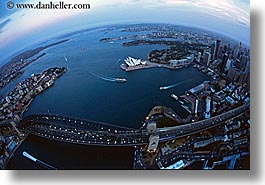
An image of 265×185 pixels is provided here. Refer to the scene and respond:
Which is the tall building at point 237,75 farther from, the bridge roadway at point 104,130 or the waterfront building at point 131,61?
the waterfront building at point 131,61

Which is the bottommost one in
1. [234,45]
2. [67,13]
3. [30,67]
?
[30,67]

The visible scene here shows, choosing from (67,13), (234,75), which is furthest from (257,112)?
(67,13)

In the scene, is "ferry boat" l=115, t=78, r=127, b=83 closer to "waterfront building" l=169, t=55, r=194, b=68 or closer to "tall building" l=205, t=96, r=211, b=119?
"waterfront building" l=169, t=55, r=194, b=68

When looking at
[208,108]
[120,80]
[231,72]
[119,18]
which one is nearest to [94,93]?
[120,80]

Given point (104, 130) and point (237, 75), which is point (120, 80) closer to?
point (104, 130)

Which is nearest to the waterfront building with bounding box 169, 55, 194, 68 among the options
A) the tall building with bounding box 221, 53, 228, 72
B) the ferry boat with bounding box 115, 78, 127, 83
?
the tall building with bounding box 221, 53, 228, 72

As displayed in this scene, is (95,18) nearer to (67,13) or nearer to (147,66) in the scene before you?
(67,13)
